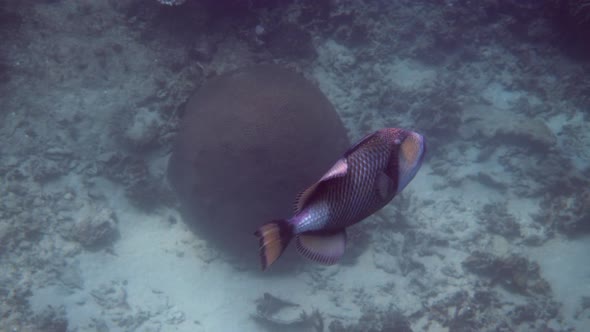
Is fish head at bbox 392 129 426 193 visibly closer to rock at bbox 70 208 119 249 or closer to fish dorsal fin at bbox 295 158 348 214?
fish dorsal fin at bbox 295 158 348 214

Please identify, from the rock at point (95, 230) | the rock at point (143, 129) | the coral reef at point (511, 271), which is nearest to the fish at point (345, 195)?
the rock at point (143, 129)

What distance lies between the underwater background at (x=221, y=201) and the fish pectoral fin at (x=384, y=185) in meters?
4.48

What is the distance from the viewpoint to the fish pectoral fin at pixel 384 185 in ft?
4.70

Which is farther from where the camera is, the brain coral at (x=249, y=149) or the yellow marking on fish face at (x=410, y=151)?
the brain coral at (x=249, y=149)

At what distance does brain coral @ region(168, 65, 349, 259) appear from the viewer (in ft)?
19.1

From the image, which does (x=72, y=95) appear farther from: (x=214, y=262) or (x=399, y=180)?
(x=399, y=180)

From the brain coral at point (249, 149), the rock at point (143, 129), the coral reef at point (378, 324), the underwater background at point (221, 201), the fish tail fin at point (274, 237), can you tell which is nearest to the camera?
the fish tail fin at point (274, 237)

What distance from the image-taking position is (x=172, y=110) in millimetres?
7004

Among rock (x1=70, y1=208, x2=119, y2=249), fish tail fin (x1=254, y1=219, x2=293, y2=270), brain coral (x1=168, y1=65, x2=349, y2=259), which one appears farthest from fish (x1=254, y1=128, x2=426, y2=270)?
rock (x1=70, y1=208, x2=119, y2=249)

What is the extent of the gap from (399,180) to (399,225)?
659 cm

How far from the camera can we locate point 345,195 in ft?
4.72

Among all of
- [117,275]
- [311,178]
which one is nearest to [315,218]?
[311,178]

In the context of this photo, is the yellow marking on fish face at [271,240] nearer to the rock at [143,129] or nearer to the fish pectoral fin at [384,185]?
the fish pectoral fin at [384,185]

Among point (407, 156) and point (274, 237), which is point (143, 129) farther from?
point (407, 156)
